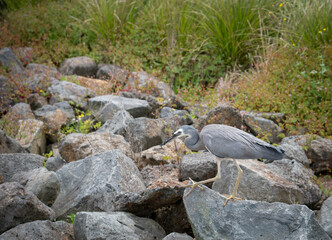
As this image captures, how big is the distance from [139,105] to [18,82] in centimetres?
274

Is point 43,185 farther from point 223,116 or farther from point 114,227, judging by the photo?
point 223,116

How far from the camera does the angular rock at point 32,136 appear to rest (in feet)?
19.3

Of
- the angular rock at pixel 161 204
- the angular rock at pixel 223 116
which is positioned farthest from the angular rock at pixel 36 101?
the angular rock at pixel 161 204

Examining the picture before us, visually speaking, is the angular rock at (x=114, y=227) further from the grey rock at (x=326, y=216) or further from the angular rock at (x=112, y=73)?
the angular rock at (x=112, y=73)

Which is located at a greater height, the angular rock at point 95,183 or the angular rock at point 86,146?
the angular rock at point 95,183

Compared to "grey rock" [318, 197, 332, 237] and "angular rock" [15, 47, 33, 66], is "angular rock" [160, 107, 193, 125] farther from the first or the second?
"angular rock" [15, 47, 33, 66]

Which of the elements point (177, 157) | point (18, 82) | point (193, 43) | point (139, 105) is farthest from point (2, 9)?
point (177, 157)

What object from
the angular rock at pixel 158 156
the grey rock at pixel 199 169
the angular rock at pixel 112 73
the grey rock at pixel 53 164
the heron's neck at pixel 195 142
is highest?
the heron's neck at pixel 195 142

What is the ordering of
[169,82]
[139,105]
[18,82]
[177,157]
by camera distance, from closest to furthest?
[177,157] → [139,105] → [18,82] → [169,82]

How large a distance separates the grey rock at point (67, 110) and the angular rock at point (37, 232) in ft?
11.6

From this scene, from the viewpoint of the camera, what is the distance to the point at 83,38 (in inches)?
418

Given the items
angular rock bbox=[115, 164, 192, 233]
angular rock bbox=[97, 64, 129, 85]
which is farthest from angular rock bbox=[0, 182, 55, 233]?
angular rock bbox=[97, 64, 129, 85]

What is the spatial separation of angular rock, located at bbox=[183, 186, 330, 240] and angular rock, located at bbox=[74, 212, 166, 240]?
19.6 inches

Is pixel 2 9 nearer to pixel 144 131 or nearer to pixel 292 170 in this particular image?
pixel 144 131
